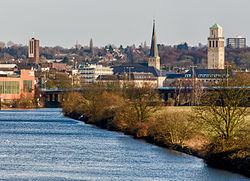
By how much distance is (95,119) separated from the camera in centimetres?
8769

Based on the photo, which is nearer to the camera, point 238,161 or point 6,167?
point 238,161

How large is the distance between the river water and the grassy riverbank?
0.89 meters

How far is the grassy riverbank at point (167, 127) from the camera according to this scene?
4191 centimetres

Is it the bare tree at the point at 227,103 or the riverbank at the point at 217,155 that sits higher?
the bare tree at the point at 227,103

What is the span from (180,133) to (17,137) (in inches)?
777

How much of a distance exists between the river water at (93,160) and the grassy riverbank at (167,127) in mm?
890

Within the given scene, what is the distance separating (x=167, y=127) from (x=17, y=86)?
4146 inches

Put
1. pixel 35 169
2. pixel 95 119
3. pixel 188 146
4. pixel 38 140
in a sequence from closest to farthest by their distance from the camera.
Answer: pixel 35 169
pixel 188 146
pixel 38 140
pixel 95 119

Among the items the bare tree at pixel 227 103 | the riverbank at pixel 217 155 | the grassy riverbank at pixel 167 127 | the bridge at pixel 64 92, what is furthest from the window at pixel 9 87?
the bare tree at pixel 227 103

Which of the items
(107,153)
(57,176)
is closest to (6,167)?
(57,176)

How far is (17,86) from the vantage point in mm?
155500

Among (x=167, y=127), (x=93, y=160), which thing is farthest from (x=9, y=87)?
(x=93, y=160)

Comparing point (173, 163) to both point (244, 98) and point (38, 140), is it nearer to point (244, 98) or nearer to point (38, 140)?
point (244, 98)

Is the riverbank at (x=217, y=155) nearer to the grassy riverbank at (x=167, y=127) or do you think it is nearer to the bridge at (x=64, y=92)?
the grassy riverbank at (x=167, y=127)
